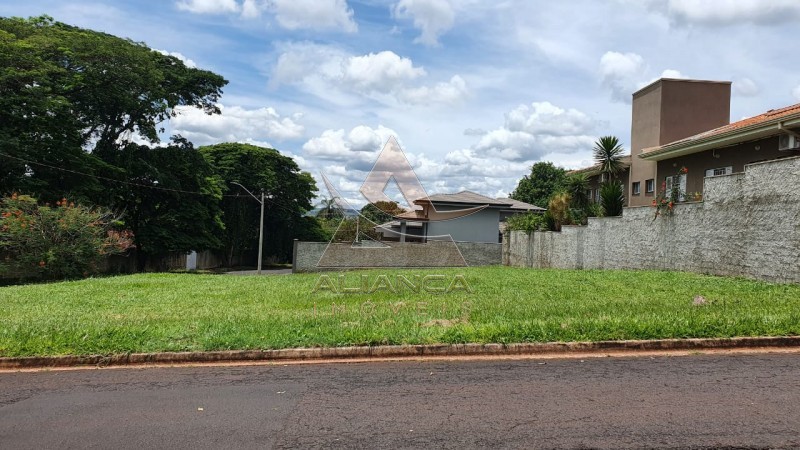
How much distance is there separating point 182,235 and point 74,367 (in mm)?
28823

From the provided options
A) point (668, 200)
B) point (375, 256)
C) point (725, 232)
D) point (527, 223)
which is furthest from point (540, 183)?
point (725, 232)

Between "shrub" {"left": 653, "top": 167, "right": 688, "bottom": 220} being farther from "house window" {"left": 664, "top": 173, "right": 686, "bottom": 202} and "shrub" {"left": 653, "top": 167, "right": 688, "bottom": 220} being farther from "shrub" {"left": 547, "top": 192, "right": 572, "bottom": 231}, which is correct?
"shrub" {"left": 547, "top": 192, "right": 572, "bottom": 231}

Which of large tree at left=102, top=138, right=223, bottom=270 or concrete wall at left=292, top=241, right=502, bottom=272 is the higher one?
large tree at left=102, top=138, right=223, bottom=270

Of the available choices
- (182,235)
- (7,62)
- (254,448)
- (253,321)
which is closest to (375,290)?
(253,321)

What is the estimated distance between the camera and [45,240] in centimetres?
2306

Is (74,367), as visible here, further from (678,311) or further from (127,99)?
(127,99)

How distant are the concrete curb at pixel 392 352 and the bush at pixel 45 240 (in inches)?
726

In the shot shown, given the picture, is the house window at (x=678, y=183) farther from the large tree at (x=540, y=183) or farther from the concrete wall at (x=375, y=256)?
the large tree at (x=540, y=183)

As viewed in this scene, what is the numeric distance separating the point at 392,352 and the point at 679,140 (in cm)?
2142

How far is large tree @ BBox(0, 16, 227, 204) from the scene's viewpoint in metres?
24.8

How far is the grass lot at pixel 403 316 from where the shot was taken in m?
7.59

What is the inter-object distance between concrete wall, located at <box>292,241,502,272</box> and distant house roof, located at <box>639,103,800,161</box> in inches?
371

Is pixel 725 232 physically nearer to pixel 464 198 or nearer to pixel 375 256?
pixel 375 256

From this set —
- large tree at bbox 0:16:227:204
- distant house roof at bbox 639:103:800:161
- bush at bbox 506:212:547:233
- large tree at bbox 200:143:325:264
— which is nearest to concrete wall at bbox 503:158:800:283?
distant house roof at bbox 639:103:800:161
